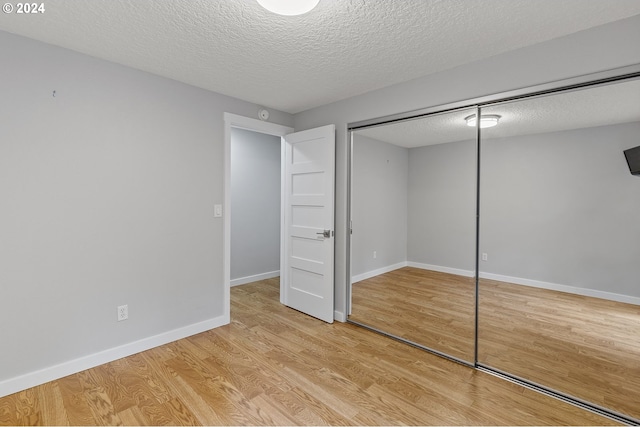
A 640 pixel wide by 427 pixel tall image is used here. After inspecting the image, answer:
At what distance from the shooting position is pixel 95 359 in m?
2.30

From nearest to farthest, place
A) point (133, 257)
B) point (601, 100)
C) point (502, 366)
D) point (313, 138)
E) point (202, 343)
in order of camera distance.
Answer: point (601, 100) < point (502, 366) < point (133, 257) < point (202, 343) < point (313, 138)

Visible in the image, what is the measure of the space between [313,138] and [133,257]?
6.95ft

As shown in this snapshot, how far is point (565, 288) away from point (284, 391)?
2.38 meters

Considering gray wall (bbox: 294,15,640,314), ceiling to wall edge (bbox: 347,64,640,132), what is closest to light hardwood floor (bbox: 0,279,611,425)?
gray wall (bbox: 294,15,640,314)

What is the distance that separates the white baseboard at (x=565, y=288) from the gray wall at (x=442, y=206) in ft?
1.34

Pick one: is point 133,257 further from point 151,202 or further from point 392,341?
point 392,341

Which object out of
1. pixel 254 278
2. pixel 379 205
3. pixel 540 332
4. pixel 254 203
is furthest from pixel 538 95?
pixel 254 278

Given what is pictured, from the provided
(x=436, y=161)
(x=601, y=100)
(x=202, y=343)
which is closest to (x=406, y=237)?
(x=436, y=161)

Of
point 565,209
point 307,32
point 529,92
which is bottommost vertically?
point 565,209

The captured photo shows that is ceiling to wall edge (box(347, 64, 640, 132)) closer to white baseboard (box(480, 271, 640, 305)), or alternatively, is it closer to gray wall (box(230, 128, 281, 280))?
white baseboard (box(480, 271, 640, 305))

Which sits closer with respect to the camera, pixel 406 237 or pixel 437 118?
pixel 437 118

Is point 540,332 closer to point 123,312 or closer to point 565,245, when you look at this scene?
point 565,245

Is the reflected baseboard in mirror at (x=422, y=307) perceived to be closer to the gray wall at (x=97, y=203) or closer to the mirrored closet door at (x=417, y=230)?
the mirrored closet door at (x=417, y=230)

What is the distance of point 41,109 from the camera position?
81.0 inches
